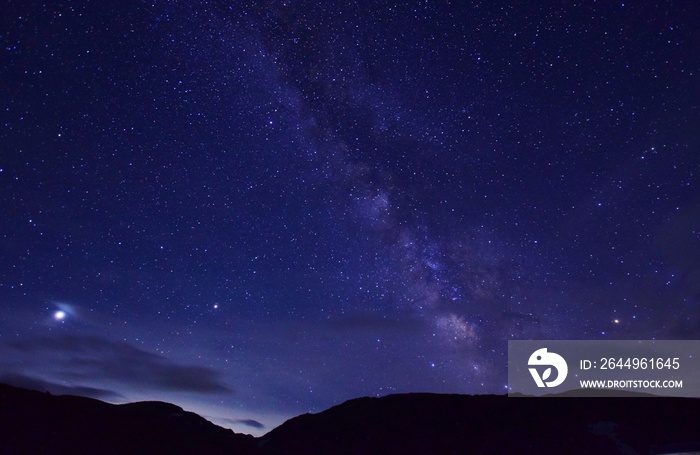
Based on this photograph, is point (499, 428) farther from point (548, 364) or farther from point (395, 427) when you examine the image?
point (548, 364)

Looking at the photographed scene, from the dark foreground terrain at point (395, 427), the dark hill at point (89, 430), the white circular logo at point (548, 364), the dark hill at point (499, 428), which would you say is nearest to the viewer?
the dark hill at point (89, 430)

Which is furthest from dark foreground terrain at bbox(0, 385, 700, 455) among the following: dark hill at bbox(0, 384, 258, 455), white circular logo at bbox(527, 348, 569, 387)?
white circular logo at bbox(527, 348, 569, 387)

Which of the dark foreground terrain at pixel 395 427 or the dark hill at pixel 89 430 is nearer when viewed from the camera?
the dark hill at pixel 89 430

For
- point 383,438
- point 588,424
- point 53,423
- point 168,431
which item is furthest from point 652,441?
point 53,423

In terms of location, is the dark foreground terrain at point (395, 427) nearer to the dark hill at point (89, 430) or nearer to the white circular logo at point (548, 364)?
the dark hill at point (89, 430)

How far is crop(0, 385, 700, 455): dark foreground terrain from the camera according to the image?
63.5 ft

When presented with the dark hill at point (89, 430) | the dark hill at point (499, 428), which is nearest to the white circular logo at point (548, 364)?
the dark hill at point (499, 428)

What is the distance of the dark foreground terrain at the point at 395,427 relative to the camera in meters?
19.3

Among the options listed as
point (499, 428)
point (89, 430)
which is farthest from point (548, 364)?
point (89, 430)

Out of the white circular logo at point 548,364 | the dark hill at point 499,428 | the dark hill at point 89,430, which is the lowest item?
the dark hill at point 89,430

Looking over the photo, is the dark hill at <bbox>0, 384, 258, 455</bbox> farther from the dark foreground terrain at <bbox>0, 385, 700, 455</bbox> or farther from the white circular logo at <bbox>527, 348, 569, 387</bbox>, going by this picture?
the white circular logo at <bbox>527, 348, 569, 387</bbox>

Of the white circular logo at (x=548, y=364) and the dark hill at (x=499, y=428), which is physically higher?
the white circular logo at (x=548, y=364)

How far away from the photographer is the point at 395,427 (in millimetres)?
28031

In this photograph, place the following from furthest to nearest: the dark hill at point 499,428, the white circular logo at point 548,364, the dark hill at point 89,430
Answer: the dark hill at point 499,428, the white circular logo at point 548,364, the dark hill at point 89,430
